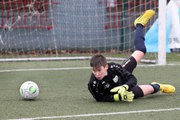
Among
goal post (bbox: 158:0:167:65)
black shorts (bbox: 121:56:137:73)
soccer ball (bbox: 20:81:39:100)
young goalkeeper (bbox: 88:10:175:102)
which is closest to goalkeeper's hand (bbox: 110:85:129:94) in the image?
young goalkeeper (bbox: 88:10:175:102)

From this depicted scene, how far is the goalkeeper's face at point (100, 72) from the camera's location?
590cm

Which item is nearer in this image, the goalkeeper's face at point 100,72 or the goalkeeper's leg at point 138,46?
the goalkeeper's face at point 100,72

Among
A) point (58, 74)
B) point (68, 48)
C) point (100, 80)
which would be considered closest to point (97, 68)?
point (100, 80)

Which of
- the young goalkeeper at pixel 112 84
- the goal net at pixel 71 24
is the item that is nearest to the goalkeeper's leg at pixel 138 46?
the young goalkeeper at pixel 112 84

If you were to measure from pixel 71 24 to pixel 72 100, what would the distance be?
7.60 m

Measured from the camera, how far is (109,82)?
238 inches

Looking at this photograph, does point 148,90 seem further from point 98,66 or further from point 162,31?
point 162,31

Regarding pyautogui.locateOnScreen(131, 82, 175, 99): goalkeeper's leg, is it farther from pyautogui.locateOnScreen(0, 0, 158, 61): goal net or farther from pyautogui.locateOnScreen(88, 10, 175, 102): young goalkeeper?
pyautogui.locateOnScreen(0, 0, 158, 61): goal net

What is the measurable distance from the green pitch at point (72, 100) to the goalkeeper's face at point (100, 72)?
33 centimetres

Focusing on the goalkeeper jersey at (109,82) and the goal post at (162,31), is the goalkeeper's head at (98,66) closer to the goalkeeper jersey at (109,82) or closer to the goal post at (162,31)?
the goalkeeper jersey at (109,82)

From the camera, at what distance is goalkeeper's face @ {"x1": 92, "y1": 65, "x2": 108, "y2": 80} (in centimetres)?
590

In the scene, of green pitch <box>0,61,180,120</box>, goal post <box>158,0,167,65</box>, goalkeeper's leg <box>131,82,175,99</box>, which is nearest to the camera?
green pitch <box>0,61,180,120</box>

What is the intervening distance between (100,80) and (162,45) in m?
4.47

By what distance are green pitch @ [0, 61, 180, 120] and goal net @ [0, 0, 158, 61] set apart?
12.5 feet
